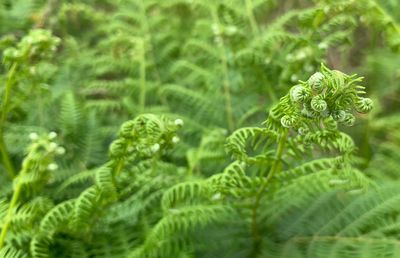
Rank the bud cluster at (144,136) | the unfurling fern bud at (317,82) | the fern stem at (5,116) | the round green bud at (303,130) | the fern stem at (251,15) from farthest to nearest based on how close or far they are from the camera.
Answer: the fern stem at (251,15) → the fern stem at (5,116) → the bud cluster at (144,136) → the round green bud at (303,130) → the unfurling fern bud at (317,82)

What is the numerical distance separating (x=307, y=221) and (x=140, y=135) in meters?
0.52

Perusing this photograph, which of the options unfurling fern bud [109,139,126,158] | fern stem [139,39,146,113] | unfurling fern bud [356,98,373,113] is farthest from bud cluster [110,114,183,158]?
fern stem [139,39,146,113]

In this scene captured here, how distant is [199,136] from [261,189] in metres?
0.57

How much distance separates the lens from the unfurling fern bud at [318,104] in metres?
0.91

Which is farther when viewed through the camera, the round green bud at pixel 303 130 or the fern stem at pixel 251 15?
the fern stem at pixel 251 15

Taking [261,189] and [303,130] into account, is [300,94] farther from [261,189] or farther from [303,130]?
[261,189]

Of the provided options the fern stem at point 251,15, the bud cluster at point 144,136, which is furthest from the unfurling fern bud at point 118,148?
the fern stem at point 251,15

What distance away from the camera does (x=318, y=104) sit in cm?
91

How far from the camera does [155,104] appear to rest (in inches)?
77.8

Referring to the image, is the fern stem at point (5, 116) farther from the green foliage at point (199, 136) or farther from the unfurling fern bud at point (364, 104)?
the unfurling fern bud at point (364, 104)

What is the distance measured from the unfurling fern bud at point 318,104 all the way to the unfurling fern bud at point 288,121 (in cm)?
7

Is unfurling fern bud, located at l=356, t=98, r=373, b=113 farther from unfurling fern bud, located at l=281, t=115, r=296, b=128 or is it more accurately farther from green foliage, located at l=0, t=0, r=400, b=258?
unfurling fern bud, located at l=281, t=115, r=296, b=128

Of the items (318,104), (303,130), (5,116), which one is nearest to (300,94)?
(318,104)

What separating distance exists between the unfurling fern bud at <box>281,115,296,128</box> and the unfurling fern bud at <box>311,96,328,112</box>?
0.25 ft
